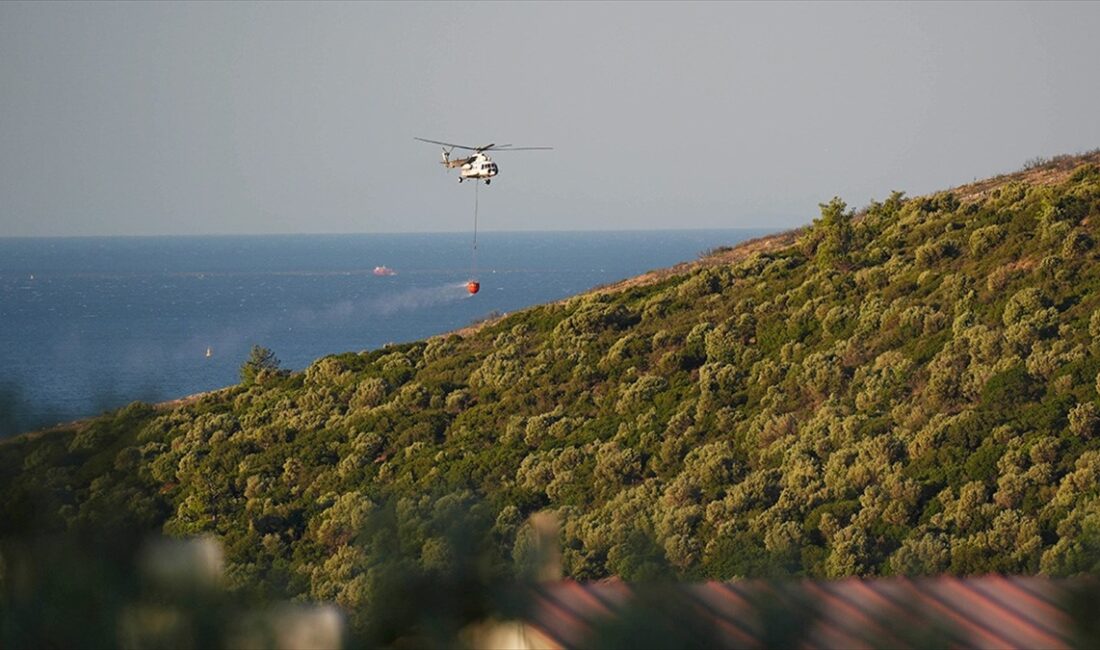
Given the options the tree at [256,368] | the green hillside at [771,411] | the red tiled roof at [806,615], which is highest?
the red tiled roof at [806,615]

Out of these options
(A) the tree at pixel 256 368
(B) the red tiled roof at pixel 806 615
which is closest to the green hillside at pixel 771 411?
(A) the tree at pixel 256 368

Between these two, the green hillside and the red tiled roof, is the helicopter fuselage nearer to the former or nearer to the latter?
the green hillside

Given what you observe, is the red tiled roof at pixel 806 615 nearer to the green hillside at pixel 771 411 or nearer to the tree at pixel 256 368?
the green hillside at pixel 771 411

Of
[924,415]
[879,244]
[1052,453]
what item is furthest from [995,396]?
[879,244]

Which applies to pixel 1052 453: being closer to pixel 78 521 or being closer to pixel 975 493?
Answer: pixel 975 493

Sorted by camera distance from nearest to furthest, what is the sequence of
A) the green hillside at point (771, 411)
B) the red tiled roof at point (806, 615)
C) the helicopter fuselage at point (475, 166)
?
the red tiled roof at point (806, 615) < the green hillside at point (771, 411) < the helicopter fuselage at point (475, 166)

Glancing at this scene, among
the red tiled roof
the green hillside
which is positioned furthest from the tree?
the red tiled roof
